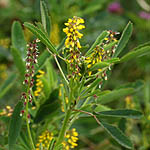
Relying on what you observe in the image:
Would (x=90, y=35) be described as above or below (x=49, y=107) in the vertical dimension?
above

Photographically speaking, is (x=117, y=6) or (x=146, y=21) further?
(x=117, y=6)

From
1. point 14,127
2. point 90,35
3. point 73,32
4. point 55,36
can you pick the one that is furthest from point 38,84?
point 90,35

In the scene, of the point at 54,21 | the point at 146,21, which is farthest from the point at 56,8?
the point at 146,21

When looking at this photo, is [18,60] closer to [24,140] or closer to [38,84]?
[38,84]

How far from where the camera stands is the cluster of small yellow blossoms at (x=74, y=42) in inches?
23.0

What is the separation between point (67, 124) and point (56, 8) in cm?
100

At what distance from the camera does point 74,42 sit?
1.93 ft

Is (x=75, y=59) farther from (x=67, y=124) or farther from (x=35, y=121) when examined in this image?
(x=35, y=121)

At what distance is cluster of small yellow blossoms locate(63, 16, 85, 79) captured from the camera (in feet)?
1.92

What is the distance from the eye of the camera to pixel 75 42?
59cm

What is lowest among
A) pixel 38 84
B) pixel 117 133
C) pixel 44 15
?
pixel 117 133

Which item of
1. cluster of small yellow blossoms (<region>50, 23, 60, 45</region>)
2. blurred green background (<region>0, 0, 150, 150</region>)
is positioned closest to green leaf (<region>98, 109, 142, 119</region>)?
blurred green background (<region>0, 0, 150, 150</region>)

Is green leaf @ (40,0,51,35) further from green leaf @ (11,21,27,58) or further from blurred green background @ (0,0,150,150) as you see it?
Result: blurred green background @ (0,0,150,150)

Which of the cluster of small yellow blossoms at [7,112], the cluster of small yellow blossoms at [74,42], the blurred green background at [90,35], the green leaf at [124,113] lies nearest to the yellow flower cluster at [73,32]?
the cluster of small yellow blossoms at [74,42]
